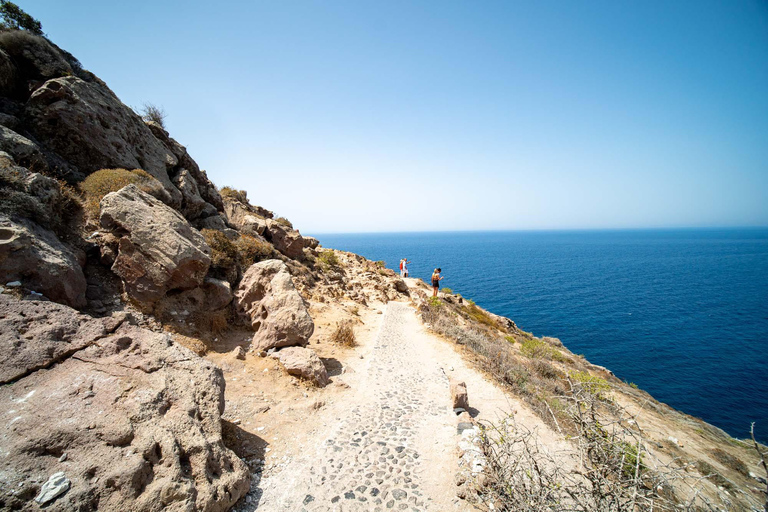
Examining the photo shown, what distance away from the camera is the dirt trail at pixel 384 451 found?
21.5 ft

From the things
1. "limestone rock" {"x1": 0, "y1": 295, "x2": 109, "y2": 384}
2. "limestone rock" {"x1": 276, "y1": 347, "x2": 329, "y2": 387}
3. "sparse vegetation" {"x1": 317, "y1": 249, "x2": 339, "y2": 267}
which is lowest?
"limestone rock" {"x1": 276, "y1": 347, "x2": 329, "y2": 387}

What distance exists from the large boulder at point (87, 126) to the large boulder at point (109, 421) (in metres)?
9.96

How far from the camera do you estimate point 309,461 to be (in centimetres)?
748

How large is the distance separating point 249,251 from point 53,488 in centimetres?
1343

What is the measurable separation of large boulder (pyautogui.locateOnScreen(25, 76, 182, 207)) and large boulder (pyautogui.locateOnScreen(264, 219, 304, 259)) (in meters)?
7.34

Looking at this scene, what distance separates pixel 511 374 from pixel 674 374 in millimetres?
31259

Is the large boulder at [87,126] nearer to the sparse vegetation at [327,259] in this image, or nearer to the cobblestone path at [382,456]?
the sparse vegetation at [327,259]

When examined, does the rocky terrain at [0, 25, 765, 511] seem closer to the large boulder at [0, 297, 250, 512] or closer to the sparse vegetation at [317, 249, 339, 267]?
the large boulder at [0, 297, 250, 512]

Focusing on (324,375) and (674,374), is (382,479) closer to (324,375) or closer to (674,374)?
(324,375)

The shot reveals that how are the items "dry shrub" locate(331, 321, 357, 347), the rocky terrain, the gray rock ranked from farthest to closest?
"dry shrub" locate(331, 321, 357, 347) → the rocky terrain → the gray rock

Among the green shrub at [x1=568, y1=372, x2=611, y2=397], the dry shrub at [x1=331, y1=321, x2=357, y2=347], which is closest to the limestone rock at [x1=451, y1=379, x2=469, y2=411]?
the green shrub at [x1=568, y1=372, x2=611, y2=397]

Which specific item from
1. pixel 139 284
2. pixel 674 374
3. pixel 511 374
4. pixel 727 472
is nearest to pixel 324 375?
pixel 139 284

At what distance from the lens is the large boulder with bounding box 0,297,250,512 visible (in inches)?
184

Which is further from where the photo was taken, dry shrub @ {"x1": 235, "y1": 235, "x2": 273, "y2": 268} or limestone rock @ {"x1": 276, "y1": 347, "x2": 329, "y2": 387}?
dry shrub @ {"x1": 235, "y1": 235, "x2": 273, "y2": 268}
